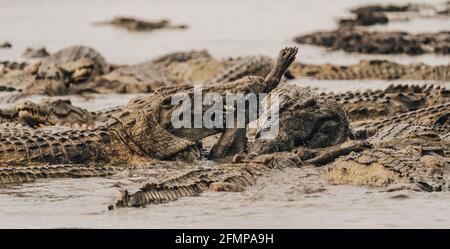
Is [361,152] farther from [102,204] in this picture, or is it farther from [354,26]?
[354,26]

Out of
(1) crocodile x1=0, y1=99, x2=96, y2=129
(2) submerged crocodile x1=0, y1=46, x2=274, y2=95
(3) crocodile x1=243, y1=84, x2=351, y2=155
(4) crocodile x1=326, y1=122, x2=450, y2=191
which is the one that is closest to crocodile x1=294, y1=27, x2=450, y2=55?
(2) submerged crocodile x1=0, y1=46, x2=274, y2=95

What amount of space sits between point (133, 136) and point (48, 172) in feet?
3.36

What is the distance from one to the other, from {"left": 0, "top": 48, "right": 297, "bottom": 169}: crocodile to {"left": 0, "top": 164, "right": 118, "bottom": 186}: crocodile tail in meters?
0.29

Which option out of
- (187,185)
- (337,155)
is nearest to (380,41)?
(337,155)

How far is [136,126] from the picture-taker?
1091cm

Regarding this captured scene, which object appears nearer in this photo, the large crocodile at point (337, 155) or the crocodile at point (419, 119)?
the large crocodile at point (337, 155)

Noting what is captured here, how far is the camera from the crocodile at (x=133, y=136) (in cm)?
1070

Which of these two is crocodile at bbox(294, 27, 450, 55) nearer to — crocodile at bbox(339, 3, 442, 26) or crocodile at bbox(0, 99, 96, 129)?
crocodile at bbox(339, 3, 442, 26)

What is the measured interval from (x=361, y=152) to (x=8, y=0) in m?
22.7

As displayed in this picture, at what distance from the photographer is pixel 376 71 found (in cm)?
1925

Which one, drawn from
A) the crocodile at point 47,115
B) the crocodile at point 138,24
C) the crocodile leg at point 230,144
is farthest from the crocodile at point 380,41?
the crocodile leg at point 230,144

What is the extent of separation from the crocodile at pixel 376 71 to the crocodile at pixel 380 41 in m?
2.53

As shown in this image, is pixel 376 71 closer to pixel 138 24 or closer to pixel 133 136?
pixel 133 136

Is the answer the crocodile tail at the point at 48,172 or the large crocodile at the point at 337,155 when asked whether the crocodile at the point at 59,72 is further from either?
the crocodile tail at the point at 48,172
